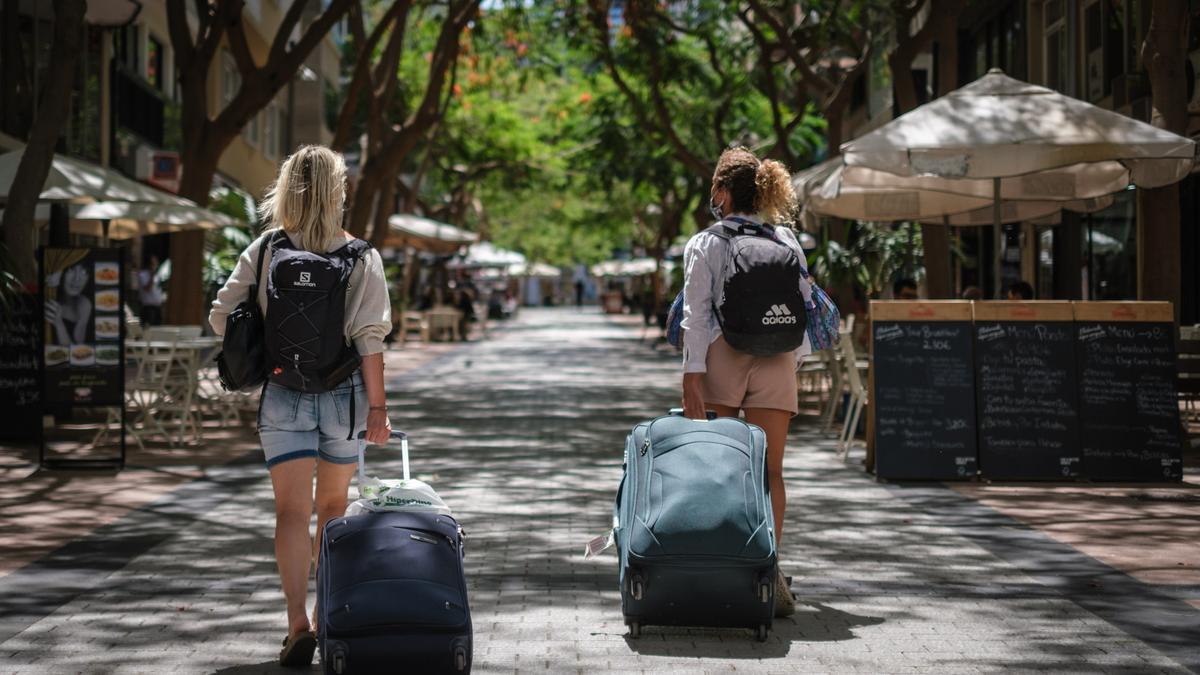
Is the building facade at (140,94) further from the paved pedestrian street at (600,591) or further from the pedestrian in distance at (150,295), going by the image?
the paved pedestrian street at (600,591)

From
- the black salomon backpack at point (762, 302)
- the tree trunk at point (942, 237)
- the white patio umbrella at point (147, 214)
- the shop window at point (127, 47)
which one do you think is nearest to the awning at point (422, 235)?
the shop window at point (127, 47)

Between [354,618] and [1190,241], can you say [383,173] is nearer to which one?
[1190,241]

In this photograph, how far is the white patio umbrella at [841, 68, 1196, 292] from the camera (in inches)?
434

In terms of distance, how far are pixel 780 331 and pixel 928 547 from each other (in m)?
2.40

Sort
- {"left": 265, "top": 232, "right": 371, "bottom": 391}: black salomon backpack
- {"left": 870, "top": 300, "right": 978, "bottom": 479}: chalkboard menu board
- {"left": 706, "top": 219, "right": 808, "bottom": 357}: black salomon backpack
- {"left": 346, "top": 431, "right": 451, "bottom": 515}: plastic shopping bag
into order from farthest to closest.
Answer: {"left": 870, "top": 300, "right": 978, "bottom": 479}: chalkboard menu board → {"left": 706, "top": 219, "right": 808, "bottom": 357}: black salomon backpack → {"left": 265, "top": 232, "right": 371, "bottom": 391}: black salomon backpack → {"left": 346, "top": 431, "right": 451, "bottom": 515}: plastic shopping bag

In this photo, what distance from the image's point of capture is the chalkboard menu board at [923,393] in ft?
34.8

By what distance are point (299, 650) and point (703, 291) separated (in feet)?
6.87

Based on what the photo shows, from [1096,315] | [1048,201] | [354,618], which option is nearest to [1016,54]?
[1048,201]

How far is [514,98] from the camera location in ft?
152

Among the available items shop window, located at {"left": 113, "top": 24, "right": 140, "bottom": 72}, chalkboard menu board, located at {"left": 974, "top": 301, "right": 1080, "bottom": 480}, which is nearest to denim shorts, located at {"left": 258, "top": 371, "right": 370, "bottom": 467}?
chalkboard menu board, located at {"left": 974, "top": 301, "right": 1080, "bottom": 480}

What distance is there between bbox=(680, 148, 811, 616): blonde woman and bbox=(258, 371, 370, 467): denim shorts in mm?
1463

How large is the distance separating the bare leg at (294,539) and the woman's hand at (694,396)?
5.15ft

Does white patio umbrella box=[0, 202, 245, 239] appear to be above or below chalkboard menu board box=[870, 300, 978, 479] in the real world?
above

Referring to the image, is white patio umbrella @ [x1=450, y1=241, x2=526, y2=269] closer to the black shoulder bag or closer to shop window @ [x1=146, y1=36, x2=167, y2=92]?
shop window @ [x1=146, y1=36, x2=167, y2=92]
